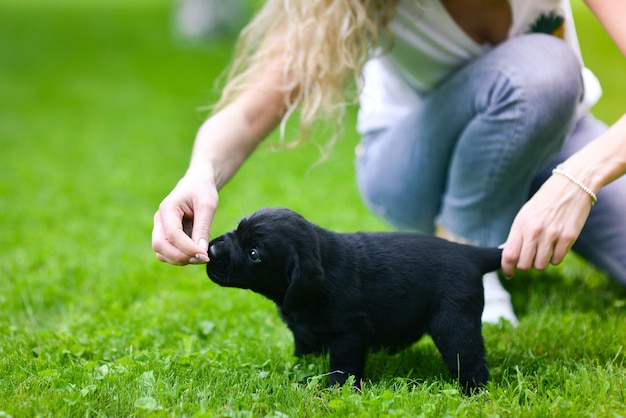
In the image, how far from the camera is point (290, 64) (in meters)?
3.12

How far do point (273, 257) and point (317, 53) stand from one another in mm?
1026

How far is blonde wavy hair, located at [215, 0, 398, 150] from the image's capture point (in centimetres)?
299

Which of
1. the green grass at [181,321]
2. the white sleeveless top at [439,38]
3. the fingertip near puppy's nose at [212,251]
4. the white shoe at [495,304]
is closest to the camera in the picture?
the green grass at [181,321]

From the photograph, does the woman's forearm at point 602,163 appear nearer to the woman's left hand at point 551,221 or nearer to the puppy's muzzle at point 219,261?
the woman's left hand at point 551,221

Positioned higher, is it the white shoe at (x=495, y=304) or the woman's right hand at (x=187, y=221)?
the woman's right hand at (x=187, y=221)

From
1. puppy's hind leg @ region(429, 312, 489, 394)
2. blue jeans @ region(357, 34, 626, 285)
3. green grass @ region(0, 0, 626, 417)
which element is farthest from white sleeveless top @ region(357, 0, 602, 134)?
puppy's hind leg @ region(429, 312, 489, 394)

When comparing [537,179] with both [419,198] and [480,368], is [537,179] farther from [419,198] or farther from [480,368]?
[480,368]

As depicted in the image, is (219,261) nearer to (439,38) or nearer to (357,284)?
(357,284)

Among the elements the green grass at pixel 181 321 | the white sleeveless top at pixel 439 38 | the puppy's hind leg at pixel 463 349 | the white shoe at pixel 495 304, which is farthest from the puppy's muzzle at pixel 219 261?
the white shoe at pixel 495 304

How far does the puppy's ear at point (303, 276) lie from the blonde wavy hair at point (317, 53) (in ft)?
2.74

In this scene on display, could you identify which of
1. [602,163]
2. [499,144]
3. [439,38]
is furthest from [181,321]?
[602,163]

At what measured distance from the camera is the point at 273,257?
7.61 feet

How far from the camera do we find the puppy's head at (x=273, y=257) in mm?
2311

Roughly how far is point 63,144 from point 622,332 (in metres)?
6.41
